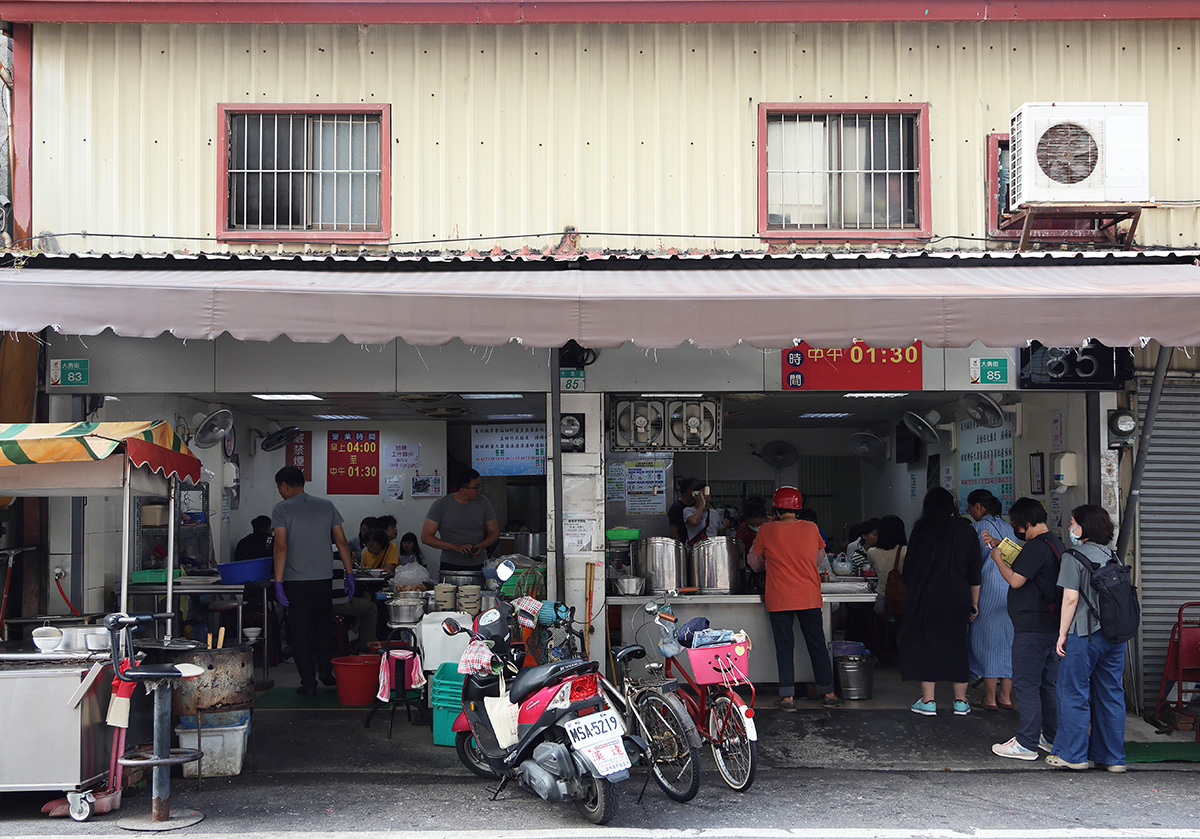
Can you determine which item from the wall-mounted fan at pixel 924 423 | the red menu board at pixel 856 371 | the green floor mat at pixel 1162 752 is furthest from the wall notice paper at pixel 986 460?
the green floor mat at pixel 1162 752

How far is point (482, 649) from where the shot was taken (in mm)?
6008

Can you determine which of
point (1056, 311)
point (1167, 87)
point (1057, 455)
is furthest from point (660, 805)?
point (1167, 87)

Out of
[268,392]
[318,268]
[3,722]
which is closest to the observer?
[3,722]

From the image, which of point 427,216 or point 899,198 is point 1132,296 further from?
point 427,216

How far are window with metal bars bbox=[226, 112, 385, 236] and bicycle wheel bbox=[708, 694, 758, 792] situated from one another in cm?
511

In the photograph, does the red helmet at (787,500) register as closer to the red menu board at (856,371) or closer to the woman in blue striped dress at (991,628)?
the red menu board at (856,371)

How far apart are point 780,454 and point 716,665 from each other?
9644 mm

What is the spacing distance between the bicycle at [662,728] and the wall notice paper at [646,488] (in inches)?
214

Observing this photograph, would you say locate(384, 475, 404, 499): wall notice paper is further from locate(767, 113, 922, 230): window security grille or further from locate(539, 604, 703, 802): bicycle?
locate(539, 604, 703, 802): bicycle

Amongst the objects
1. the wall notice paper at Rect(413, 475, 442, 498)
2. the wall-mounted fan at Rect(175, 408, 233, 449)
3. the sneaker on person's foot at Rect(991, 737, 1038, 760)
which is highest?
the wall-mounted fan at Rect(175, 408, 233, 449)

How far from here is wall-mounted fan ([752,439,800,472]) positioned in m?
15.3

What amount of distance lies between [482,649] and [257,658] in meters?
5.40

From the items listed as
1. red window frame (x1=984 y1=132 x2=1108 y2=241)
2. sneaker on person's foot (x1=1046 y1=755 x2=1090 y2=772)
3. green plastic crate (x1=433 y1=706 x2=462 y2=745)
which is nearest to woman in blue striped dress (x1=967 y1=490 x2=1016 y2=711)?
sneaker on person's foot (x1=1046 y1=755 x2=1090 y2=772)

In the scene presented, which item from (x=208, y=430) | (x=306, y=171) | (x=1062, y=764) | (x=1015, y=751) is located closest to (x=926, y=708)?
(x=1015, y=751)
